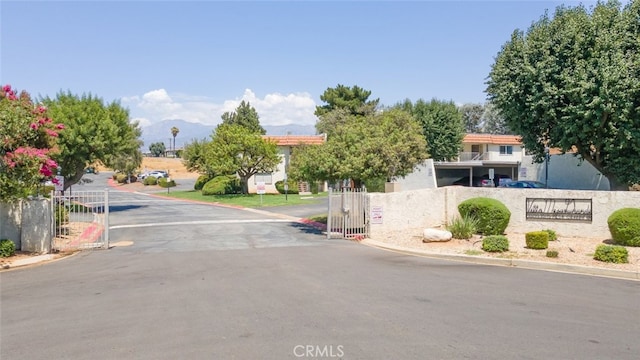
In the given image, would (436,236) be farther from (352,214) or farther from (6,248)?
(6,248)

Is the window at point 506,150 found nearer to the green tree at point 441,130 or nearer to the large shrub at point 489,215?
the green tree at point 441,130

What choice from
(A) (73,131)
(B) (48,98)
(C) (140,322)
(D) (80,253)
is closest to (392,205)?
(D) (80,253)

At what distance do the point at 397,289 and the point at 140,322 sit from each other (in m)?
4.99

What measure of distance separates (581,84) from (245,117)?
56.4 metres

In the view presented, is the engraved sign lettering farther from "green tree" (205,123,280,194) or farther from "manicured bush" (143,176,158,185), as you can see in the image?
"manicured bush" (143,176,158,185)

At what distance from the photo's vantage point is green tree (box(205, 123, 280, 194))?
4397 centimetres

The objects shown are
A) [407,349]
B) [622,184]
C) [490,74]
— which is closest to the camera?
[407,349]

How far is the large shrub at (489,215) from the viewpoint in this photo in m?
17.6

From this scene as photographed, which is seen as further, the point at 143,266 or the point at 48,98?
the point at 48,98

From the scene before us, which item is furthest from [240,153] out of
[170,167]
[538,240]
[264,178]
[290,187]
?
[170,167]

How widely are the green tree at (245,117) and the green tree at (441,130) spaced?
81.9 ft

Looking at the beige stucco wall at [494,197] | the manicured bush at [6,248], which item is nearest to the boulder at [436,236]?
the beige stucco wall at [494,197]

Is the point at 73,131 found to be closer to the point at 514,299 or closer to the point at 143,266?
the point at 143,266

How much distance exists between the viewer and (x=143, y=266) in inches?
514
